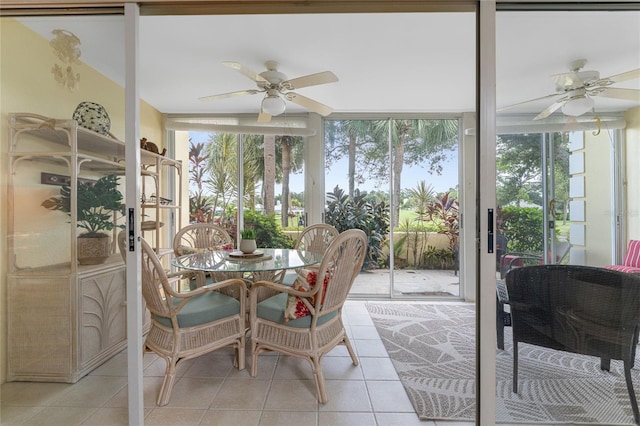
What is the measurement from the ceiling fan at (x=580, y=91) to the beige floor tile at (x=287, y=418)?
6.41ft

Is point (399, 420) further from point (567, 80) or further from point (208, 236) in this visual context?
point (208, 236)

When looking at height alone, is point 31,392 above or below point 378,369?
above

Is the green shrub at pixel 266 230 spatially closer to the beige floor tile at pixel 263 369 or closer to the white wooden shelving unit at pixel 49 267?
the beige floor tile at pixel 263 369

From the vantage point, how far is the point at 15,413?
1.53 meters

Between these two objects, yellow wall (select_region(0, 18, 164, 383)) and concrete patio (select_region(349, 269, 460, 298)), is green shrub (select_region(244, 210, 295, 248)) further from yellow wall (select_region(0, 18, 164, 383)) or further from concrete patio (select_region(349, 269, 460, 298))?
yellow wall (select_region(0, 18, 164, 383))

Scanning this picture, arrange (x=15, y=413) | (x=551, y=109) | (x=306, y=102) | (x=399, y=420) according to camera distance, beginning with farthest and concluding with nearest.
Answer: (x=306, y=102), (x=399, y=420), (x=15, y=413), (x=551, y=109)

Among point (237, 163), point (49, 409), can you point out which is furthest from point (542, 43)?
point (237, 163)

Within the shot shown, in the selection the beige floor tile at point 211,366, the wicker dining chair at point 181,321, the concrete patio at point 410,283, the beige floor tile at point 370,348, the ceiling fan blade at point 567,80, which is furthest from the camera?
the concrete patio at point 410,283

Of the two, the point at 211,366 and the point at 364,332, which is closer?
the point at 211,366

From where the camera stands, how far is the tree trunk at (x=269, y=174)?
3984mm

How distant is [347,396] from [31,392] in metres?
Answer: 1.79

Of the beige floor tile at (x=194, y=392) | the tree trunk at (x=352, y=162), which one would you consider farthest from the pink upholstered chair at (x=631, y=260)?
the tree trunk at (x=352, y=162)

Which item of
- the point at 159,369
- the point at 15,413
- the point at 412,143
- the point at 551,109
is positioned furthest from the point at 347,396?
the point at 412,143

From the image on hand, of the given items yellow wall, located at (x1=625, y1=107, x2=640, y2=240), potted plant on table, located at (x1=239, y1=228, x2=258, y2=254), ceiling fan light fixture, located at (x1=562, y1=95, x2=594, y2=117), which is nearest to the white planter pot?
potted plant on table, located at (x1=239, y1=228, x2=258, y2=254)
